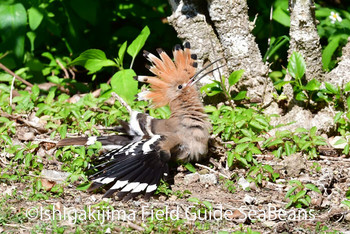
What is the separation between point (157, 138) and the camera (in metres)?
4.04

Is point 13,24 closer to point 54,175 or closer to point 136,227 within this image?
point 54,175

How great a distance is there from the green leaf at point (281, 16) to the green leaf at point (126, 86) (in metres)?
1.37

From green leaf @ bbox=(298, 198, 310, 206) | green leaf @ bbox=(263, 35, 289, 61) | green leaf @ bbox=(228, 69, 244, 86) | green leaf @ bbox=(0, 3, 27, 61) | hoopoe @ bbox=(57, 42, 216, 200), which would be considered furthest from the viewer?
green leaf @ bbox=(0, 3, 27, 61)

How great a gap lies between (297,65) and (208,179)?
118cm

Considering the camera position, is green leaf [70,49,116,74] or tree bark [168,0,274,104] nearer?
tree bark [168,0,274,104]

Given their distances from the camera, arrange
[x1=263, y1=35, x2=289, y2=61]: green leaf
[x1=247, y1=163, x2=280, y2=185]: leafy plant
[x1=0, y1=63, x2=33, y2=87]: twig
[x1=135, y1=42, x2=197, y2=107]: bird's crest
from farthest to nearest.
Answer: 1. [x1=0, y1=63, x2=33, y2=87]: twig
2. [x1=263, y1=35, x2=289, y2=61]: green leaf
3. [x1=135, y1=42, x2=197, y2=107]: bird's crest
4. [x1=247, y1=163, x2=280, y2=185]: leafy plant

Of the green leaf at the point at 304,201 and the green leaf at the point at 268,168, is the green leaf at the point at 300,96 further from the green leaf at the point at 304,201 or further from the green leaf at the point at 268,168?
the green leaf at the point at 304,201

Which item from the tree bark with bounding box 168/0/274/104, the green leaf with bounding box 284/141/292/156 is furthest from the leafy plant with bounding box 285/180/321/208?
the tree bark with bounding box 168/0/274/104

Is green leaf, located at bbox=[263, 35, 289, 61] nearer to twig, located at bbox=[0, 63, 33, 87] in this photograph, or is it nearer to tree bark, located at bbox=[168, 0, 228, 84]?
tree bark, located at bbox=[168, 0, 228, 84]

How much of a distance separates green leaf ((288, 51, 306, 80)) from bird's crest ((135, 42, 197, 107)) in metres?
0.75

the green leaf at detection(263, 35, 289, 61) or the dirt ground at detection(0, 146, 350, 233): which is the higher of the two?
the green leaf at detection(263, 35, 289, 61)

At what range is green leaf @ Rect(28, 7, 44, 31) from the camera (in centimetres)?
505

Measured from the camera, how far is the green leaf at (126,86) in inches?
182

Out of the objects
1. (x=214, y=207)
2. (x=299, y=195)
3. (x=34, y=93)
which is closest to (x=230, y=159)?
(x=214, y=207)
